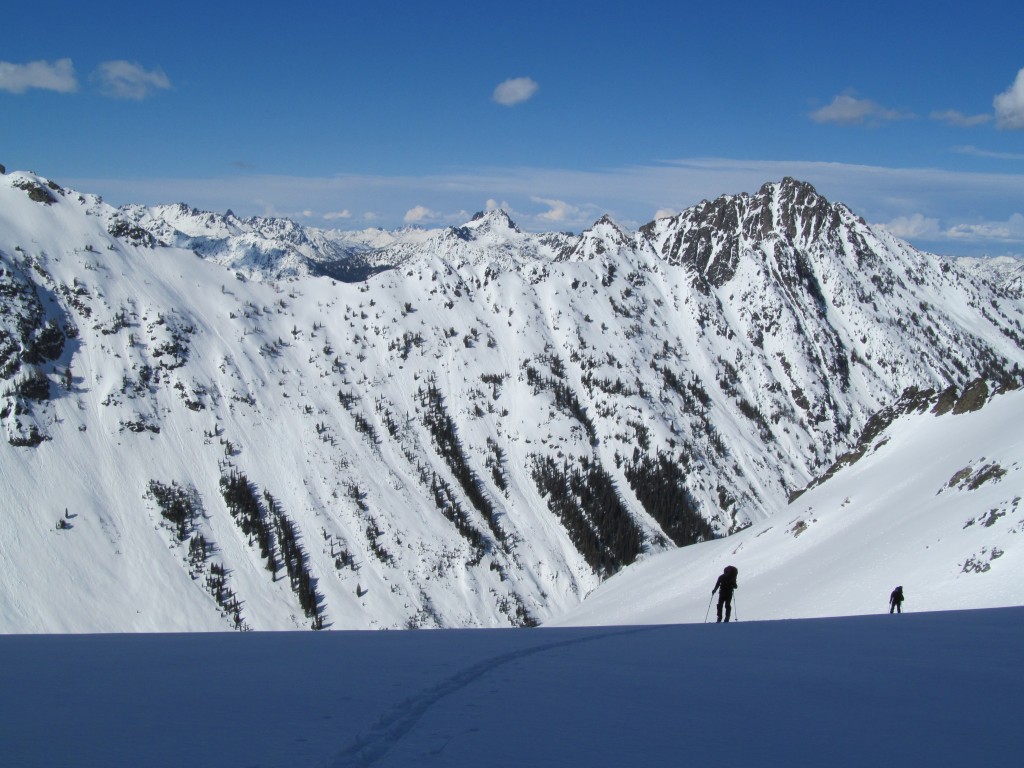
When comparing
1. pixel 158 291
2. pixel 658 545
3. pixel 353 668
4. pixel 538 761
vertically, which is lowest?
pixel 658 545

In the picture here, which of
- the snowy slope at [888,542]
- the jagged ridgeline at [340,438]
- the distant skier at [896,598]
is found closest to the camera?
the distant skier at [896,598]

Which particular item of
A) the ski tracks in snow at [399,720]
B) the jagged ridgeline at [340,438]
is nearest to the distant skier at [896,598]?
the ski tracks in snow at [399,720]

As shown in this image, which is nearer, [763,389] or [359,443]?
[359,443]

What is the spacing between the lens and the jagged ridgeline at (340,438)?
95938 mm

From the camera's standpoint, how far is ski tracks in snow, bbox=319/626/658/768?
648cm

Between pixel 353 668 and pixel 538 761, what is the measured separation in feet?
18.4

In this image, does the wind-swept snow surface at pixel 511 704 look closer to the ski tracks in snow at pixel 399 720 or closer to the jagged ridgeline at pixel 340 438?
the ski tracks in snow at pixel 399 720

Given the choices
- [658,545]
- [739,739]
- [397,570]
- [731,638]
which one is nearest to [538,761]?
[739,739]

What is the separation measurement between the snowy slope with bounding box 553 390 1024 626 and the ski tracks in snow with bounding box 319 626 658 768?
24.4 meters

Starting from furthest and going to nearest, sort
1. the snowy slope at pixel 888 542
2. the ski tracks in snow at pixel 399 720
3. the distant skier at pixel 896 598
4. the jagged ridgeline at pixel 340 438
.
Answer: the jagged ridgeline at pixel 340 438 → the snowy slope at pixel 888 542 → the distant skier at pixel 896 598 → the ski tracks in snow at pixel 399 720

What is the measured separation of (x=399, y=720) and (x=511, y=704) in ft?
5.17

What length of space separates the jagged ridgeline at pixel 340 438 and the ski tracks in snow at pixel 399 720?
69.9 metres

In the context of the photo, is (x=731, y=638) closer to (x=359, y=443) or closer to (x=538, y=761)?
(x=538, y=761)

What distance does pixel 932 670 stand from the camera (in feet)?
35.0
